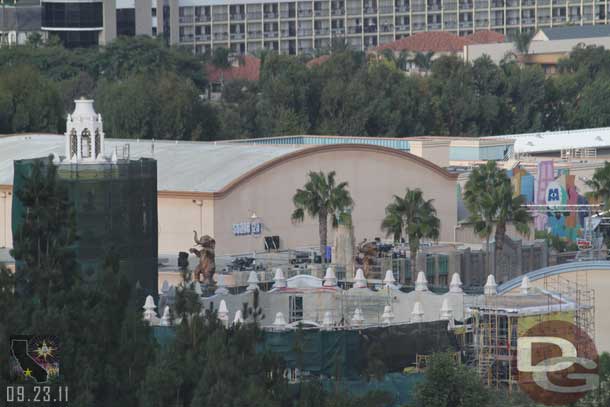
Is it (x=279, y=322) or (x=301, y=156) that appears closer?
(x=279, y=322)

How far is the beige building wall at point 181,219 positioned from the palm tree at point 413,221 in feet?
23.4

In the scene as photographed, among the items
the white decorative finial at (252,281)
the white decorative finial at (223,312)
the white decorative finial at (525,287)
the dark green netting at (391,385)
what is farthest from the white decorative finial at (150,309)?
the white decorative finial at (525,287)

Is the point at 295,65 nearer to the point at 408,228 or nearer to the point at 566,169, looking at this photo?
the point at 566,169

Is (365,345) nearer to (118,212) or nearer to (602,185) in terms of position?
(118,212)

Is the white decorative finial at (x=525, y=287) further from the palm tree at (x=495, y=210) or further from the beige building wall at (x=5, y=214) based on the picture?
the beige building wall at (x=5, y=214)

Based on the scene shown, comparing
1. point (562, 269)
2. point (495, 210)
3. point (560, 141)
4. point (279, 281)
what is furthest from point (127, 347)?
point (560, 141)

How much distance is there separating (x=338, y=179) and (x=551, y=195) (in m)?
16.2

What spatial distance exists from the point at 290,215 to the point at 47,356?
42638 millimetres

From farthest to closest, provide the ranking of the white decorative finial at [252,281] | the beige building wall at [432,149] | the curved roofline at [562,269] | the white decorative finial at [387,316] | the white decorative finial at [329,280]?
1. the beige building wall at [432,149]
2. the white decorative finial at [252,281]
3. the white decorative finial at [329,280]
4. the curved roofline at [562,269]
5. the white decorative finial at [387,316]

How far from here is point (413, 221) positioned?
84312 mm

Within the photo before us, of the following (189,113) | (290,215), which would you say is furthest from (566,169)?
(189,113)

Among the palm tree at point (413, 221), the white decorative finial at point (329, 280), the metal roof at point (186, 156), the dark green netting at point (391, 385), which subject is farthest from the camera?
the metal roof at point (186, 156)

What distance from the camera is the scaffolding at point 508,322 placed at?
61125mm

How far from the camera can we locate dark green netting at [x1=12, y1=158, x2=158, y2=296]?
6341 cm
